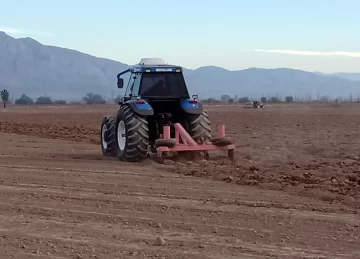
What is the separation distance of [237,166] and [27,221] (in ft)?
18.6

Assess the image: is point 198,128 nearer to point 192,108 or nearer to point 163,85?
point 192,108

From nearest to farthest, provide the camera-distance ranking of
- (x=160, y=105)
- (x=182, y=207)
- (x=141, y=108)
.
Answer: (x=182, y=207) → (x=141, y=108) → (x=160, y=105)

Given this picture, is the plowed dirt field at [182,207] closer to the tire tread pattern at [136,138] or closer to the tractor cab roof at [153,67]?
the tire tread pattern at [136,138]

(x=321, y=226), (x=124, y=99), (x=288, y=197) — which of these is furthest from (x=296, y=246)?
(x=124, y=99)

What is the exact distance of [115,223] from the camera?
26.9ft

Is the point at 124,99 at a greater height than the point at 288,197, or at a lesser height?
greater

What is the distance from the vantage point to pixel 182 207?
9133mm

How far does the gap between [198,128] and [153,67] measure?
1659 mm

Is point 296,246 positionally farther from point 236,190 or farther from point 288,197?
point 236,190

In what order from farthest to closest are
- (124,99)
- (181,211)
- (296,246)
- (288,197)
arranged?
(124,99) → (288,197) → (181,211) → (296,246)

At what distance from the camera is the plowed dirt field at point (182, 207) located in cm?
712

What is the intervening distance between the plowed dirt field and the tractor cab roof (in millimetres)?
2037

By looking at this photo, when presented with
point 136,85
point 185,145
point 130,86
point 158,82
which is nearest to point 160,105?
point 158,82

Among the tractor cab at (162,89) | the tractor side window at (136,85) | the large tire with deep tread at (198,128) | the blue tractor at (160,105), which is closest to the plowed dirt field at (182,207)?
the large tire with deep tread at (198,128)
